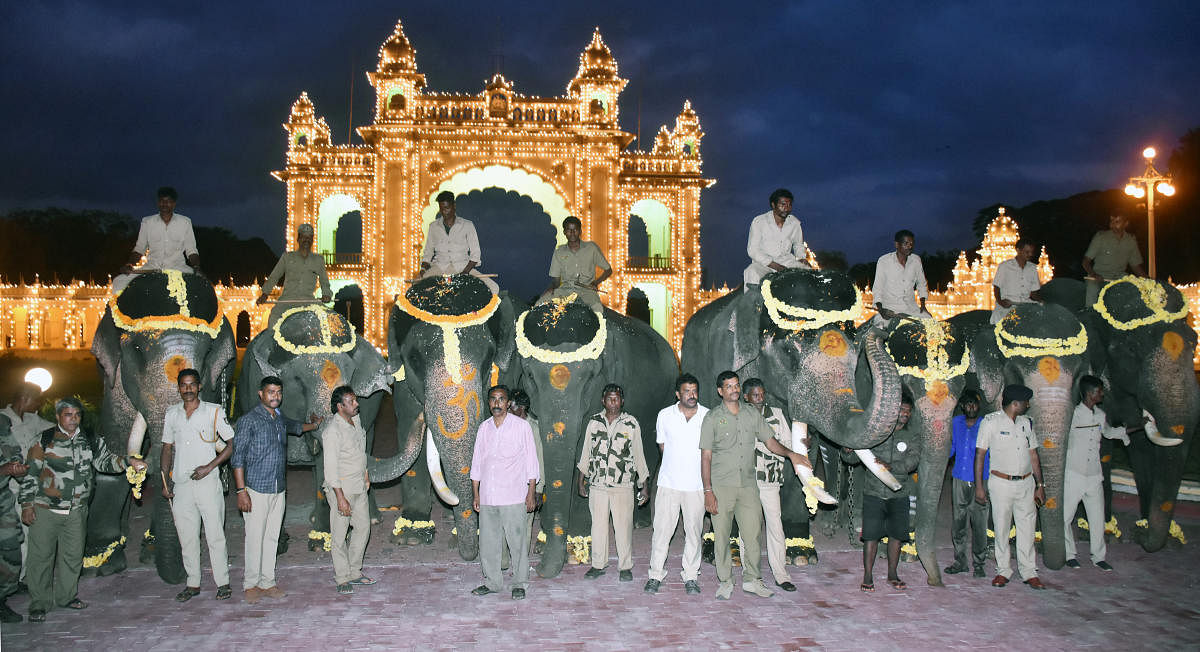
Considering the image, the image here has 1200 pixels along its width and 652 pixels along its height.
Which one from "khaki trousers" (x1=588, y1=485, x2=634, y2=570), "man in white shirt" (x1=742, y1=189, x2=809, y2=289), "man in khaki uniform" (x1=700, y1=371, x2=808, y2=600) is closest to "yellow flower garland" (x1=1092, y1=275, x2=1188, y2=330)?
"man in white shirt" (x1=742, y1=189, x2=809, y2=289)

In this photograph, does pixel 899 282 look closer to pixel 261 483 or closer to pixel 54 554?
pixel 261 483

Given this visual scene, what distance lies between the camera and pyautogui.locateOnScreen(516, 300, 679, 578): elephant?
6555 mm

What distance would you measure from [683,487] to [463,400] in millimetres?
1746

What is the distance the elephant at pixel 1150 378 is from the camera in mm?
7770

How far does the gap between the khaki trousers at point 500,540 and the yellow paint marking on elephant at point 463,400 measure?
59cm

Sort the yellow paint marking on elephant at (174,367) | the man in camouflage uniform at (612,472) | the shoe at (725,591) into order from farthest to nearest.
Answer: the yellow paint marking on elephant at (174,367)
the man in camouflage uniform at (612,472)
the shoe at (725,591)

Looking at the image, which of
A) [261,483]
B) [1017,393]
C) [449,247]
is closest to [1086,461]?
[1017,393]

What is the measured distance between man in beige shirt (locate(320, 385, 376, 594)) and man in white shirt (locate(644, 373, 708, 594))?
2164mm

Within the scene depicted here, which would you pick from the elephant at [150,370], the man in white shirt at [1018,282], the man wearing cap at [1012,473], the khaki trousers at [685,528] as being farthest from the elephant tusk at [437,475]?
the man in white shirt at [1018,282]

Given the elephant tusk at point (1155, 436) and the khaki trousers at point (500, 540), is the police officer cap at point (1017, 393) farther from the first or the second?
the khaki trousers at point (500, 540)

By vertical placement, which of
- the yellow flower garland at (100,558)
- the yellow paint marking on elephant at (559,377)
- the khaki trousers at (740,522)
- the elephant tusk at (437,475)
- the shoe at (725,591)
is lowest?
the shoe at (725,591)

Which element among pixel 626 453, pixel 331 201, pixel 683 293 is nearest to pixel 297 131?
pixel 331 201

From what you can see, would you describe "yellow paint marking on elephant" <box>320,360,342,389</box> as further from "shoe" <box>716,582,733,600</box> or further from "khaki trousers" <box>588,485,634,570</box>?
"shoe" <box>716,582,733,600</box>

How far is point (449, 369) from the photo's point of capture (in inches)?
258
